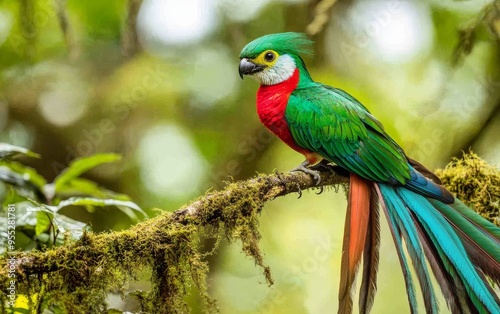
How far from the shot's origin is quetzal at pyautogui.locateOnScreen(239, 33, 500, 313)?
173cm

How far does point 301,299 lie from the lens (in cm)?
347

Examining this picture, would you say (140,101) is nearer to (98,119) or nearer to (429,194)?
(98,119)

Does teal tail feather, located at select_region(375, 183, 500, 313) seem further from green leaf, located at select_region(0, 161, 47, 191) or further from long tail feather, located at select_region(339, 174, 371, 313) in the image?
green leaf, located at select_region(0, 161, 47, 191)

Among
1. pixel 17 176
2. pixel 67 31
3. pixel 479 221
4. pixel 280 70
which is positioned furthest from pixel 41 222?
pixel 67 31

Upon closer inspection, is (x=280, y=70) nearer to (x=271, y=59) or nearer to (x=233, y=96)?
(x=271, y=59)

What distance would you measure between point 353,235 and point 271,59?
773 mm

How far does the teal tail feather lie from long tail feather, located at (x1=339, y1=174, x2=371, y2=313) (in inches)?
2.5

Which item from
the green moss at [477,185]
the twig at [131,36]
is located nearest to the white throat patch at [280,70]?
the green moss at [477,185]

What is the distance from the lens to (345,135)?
6.71ft

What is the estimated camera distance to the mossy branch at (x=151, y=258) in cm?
146

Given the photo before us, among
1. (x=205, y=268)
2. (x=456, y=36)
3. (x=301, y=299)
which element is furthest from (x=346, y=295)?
(x=456, y=36)

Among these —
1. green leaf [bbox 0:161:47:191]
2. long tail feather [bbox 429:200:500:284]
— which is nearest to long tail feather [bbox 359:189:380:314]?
long tail feather [bbox 429:200:500:284]

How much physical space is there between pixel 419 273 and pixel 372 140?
517 mm

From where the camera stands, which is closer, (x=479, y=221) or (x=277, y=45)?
(x=479, y=221)
